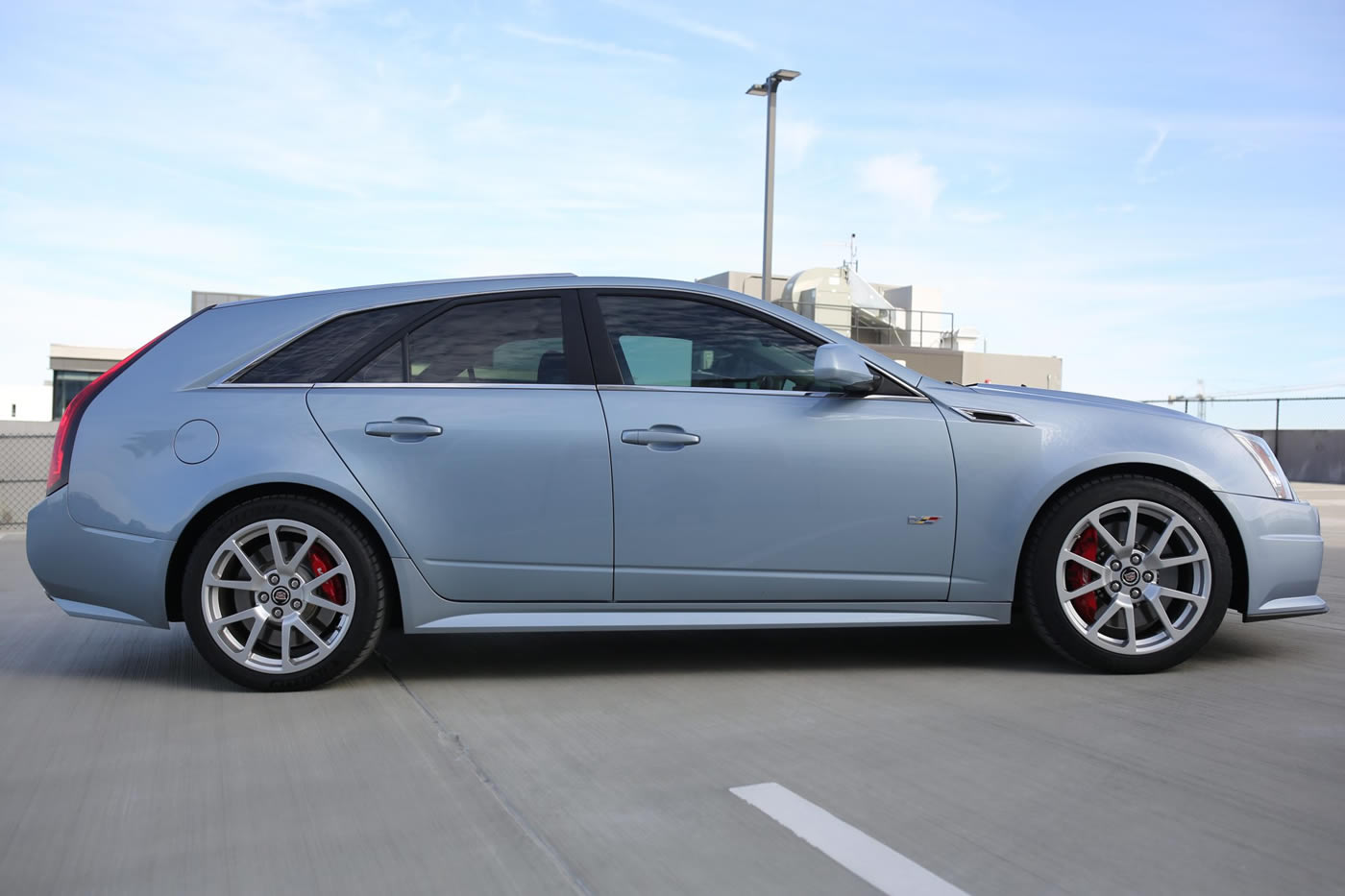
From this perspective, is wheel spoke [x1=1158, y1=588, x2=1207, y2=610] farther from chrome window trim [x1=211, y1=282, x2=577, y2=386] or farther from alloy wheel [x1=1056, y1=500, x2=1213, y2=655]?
chrome window trim [x1=211, y1=282, x2=577, y2=386]

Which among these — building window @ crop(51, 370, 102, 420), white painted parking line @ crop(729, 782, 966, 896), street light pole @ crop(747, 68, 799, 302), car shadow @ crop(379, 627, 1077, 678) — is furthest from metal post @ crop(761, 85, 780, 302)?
building window @ crop(51, 370, 102, 420)

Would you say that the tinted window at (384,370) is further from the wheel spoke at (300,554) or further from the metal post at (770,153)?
the metal post at (770,153)

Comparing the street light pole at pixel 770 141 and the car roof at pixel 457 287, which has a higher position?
the street light pole at pixel 770 141

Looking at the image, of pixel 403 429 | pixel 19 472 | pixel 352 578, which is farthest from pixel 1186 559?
pixel 19 472

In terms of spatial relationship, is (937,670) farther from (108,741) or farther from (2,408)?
(2,408)

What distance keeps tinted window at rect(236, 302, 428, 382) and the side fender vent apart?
214 centimetres

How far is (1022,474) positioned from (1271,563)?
3.39 ft

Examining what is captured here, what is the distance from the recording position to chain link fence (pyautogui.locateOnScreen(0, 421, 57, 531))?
12.5 metres

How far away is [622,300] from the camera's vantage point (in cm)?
441

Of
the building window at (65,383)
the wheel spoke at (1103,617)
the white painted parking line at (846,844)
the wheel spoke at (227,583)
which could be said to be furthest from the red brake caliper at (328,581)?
the building window at (65,383)

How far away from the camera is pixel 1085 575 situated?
14.1 ft

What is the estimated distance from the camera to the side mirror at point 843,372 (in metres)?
4.10

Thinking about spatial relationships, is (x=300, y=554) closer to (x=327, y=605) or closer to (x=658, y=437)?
(x=327, y=605)

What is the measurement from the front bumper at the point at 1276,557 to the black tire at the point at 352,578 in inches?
128
